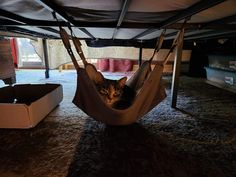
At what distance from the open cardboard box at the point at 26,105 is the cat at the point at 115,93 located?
48 cm

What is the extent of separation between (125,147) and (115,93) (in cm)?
43

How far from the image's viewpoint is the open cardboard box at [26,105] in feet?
4.15

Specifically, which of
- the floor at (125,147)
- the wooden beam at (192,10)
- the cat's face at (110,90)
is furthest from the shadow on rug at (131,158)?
the wooden beam at (192,10)

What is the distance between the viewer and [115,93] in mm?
1411

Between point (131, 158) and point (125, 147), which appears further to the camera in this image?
point (125, 147)

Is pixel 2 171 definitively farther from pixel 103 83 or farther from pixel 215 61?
pixel 215 61

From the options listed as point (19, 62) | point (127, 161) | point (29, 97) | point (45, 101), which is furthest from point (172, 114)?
point (19, 62)

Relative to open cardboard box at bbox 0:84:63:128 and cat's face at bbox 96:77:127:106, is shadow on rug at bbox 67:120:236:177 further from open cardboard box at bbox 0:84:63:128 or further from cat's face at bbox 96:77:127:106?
open cardboard box at bbox 0:84:63:128

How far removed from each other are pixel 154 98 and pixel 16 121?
3.20 feet

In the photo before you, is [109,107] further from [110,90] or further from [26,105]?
[26,105]

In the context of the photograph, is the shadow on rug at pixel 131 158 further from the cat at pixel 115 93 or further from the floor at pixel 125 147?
the cat at pixel 115 93

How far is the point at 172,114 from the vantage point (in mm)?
1672

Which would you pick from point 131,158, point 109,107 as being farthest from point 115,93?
point 131,158

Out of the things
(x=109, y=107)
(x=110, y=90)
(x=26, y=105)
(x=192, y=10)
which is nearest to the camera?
(x=192, y=10)
